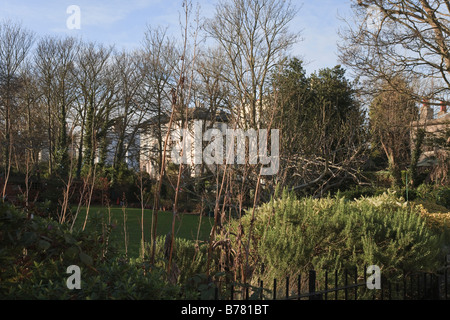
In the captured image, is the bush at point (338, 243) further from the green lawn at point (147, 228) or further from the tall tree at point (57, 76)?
the tall tree at point (57, 76)

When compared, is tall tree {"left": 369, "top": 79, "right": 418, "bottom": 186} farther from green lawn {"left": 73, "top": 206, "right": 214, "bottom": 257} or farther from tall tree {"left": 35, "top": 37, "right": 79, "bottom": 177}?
tall tree {"left": 35, "top": 37, "right": 79, "bottom": 177}

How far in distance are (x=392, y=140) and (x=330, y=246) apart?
2326 centimetres

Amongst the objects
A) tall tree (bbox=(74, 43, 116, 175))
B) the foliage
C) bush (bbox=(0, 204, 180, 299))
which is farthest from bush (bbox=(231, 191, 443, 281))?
tall tree (bbox=(74, 43, 116, 175))

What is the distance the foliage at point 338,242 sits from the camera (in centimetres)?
520

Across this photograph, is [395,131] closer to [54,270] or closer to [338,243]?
[338,243]

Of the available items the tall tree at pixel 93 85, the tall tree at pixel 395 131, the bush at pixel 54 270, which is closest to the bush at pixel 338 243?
the bush at pixel 54 270

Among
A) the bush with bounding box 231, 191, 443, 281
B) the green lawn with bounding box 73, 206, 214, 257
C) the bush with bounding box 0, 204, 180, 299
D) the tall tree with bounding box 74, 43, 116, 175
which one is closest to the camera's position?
the bush with bounding box 0, 204, 180, 299

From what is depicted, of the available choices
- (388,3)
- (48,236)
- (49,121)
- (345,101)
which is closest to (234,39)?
(345,101)

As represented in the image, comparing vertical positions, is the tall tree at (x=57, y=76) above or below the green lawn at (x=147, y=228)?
above

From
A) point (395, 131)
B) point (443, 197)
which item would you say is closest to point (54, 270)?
point (443, 197)

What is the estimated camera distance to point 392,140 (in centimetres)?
2678

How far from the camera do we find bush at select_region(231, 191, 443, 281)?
5.20m

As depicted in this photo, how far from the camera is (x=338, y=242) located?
543 centimetres

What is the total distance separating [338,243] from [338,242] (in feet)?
0.21
